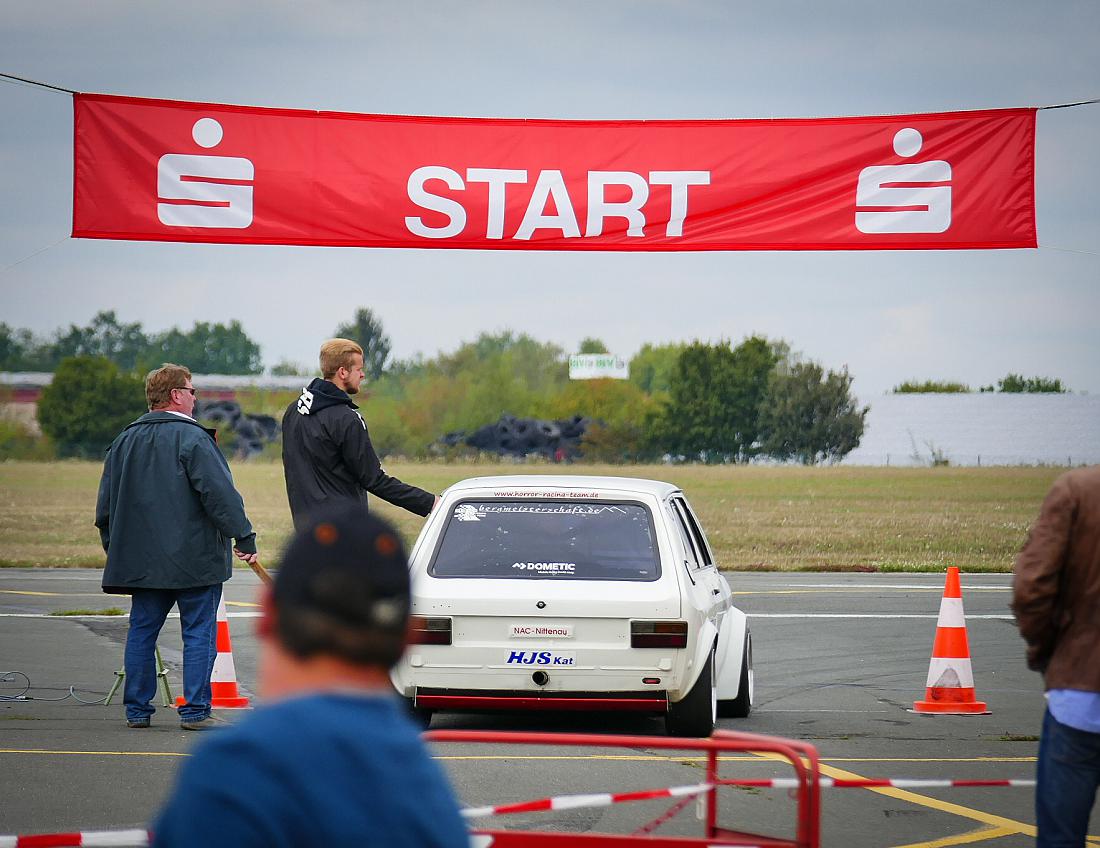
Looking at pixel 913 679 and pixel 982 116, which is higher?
→ pixel 982 116

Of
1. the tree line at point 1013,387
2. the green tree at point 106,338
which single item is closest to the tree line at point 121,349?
the green tree at point 106,338

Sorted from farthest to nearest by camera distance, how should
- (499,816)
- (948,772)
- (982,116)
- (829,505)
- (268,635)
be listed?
(829,505) < (982,116) < (948,772) < (499,816) < (268,635)

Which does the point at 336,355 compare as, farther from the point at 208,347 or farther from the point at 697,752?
the point at 208,347

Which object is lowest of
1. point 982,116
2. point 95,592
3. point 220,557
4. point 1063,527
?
point 95,592

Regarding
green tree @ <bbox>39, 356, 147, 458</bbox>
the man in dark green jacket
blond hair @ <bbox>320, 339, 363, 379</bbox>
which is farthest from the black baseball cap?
green tree @ <bbox>39, 356, 147, 458</bbox>

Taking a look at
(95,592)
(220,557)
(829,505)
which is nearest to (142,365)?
(829,505)

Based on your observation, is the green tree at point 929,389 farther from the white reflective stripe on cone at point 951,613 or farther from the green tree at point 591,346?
the white reflective stripe on cone at point 951,613

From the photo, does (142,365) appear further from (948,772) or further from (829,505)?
(948,772)

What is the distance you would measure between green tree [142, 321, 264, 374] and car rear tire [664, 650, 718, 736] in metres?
31.3

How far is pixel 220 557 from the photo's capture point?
8773 millimetres

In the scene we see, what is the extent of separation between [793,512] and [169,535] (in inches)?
966

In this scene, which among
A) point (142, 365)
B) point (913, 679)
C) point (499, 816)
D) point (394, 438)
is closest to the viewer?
point (499, 816)

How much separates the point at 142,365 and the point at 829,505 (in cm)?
2466

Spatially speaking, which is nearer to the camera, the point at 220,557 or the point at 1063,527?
the point at 1063,527
